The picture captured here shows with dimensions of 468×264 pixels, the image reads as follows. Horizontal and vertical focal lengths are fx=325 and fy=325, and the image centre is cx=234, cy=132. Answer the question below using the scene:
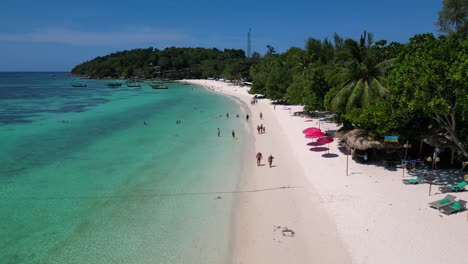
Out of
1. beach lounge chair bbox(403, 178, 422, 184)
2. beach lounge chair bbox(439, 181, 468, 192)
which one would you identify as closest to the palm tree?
beach lounge chair bbox(403, 178, 422, 184)

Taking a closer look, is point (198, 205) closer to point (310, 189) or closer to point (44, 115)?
point (310, 189)

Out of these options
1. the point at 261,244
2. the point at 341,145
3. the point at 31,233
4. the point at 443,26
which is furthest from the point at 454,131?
the point at 443,26

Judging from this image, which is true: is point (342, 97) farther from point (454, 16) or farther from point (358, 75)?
point (454, 16)

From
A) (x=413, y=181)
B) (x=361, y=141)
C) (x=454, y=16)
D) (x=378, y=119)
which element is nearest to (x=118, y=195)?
(x=361, y=141)

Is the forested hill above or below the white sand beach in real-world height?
above

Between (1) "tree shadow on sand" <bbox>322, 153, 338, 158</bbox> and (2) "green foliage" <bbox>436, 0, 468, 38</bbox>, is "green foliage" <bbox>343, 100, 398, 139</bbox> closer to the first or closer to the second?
(1) "tree shadow on sand" <bbox>322, 153, 338, 158</bbox>

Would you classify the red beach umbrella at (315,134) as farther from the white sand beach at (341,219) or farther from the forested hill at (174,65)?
the forested hill at (174,65)
